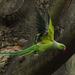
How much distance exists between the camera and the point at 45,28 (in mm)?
611

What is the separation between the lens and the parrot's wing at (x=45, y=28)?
60cm

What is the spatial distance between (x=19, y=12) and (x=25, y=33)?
0.16 m

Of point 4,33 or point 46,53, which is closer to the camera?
point 46,53

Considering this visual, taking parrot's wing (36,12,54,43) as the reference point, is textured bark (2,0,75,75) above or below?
below

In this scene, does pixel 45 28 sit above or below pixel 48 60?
above

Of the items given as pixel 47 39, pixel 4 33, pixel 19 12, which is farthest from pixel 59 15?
→ pixel 4 33

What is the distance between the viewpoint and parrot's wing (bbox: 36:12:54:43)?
60 cm

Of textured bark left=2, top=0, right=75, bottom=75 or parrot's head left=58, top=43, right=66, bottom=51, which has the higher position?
parrot's head left=58, top=43, right=66, bottom=51

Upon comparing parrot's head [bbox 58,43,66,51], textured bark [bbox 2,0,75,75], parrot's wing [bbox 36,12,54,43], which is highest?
parrot's wing [bbox 36,12,54,43]

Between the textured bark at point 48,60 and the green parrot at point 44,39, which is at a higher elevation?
the green parrot at point 44,39

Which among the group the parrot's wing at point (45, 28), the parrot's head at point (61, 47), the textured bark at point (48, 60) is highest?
the parrot's wing at point (45, 28)

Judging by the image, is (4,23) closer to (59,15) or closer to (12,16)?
(12,16)

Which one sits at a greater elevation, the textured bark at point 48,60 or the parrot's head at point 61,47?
the parrot's head at point 61,47

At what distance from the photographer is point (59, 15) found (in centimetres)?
72
